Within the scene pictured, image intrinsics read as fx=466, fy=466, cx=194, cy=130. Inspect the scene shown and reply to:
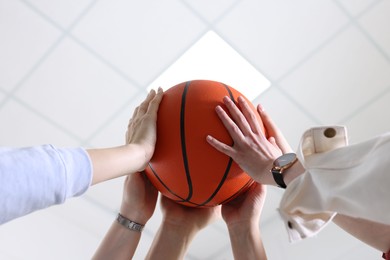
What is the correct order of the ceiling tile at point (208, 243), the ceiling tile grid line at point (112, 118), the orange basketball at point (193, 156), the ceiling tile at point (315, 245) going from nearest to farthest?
the orange basketball at point (193, 156), the ceiling tile grid line at point (112, 118), the ceiling tile at point (315, 245), the ceiling tile at point (208, 243)

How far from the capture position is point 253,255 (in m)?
1.13

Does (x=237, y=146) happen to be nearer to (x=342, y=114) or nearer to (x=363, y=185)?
(x=363, y=185)

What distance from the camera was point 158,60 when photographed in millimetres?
2027

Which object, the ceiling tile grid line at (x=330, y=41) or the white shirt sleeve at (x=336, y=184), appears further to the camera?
the ceiling tile grid line at (x=330, y=41)

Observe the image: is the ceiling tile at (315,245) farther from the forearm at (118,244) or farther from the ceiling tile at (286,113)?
the forearm at (118,244)

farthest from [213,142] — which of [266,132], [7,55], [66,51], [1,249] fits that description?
[1,249]

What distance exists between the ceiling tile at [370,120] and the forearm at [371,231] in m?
1.45

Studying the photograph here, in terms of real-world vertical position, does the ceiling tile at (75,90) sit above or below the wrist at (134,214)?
above

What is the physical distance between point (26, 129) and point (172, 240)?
137 cm

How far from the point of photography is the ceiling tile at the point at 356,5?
1.93m

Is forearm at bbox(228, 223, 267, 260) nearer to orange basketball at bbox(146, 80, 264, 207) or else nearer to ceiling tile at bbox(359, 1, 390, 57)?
orange basketball at bbox(146, 80, 264, 207)

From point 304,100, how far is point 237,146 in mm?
1291

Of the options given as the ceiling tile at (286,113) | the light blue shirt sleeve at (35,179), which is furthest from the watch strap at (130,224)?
the ceiling tile at (286,113)

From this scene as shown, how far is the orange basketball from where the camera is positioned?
101 cm
